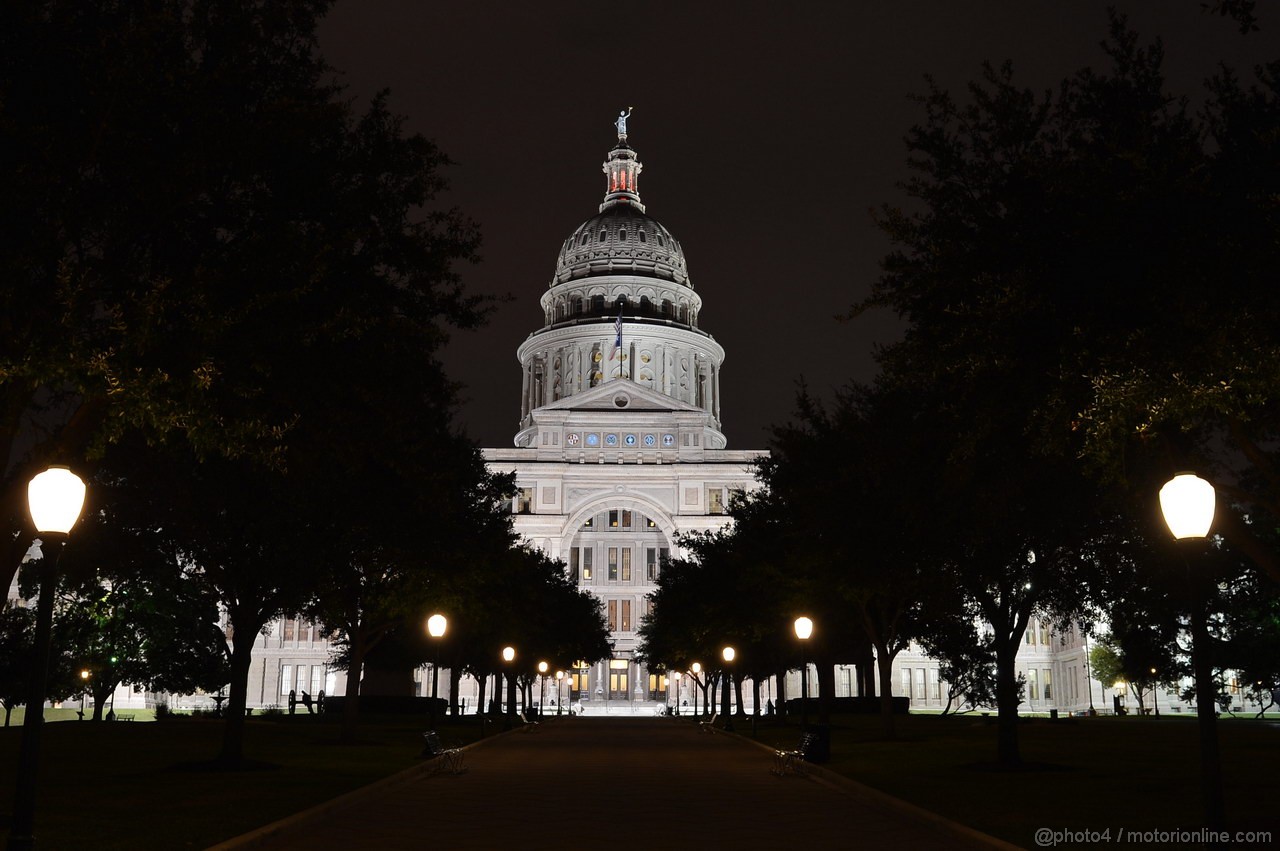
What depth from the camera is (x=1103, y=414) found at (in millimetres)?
15672

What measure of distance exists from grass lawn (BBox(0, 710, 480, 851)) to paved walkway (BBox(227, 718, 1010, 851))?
1.01 meters

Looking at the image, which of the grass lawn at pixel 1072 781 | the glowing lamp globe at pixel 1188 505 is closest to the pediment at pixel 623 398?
the grass lawn at pixel 1072 781

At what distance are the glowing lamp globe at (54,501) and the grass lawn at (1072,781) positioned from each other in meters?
10.6

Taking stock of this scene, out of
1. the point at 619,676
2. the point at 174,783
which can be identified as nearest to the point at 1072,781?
the point at 174,783

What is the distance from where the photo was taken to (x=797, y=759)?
89.1ft

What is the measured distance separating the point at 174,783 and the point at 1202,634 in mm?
17735

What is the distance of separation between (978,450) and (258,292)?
35.5ft

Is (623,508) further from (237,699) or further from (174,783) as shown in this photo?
(174,783)

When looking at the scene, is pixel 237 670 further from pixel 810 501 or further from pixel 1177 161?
pixel 1177 161

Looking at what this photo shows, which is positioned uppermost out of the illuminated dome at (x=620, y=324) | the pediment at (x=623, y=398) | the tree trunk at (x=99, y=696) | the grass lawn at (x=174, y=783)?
the illuminated dome at (x=620, y=324)

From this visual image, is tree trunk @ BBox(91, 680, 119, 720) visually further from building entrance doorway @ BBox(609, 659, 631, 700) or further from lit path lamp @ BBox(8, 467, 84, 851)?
building entrance doorway @ BBox(609, 659, 631, 700)

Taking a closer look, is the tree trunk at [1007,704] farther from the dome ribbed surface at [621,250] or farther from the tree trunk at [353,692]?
the dome ribbed surface at [621,250]

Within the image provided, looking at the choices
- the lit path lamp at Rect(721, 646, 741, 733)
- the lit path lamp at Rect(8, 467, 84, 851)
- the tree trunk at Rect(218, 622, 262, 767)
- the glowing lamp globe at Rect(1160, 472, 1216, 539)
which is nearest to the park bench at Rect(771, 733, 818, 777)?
the tree trunk at Rect(218, 622, 262, 767)

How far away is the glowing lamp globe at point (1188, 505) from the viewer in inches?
469
